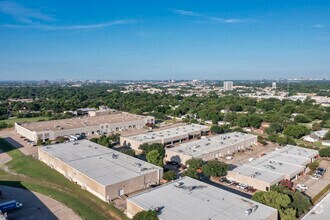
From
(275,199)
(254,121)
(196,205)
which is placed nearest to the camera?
(196,205)

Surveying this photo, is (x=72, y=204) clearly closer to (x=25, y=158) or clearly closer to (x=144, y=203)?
(x=144, y=203)

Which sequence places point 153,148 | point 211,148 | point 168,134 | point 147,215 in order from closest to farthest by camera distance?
point 147,215 → point 153,148 → point 211,148 → point 168,134

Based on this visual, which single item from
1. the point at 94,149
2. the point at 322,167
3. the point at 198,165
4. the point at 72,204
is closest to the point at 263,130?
the point at 322,167

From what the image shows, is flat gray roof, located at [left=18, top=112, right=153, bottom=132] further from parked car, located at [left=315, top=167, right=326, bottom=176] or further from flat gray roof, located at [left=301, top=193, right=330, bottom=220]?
flat gray roof, located at [left=301, top=193, right=330, bottom=220]

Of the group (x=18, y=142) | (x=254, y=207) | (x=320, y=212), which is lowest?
(x=18, y=142)

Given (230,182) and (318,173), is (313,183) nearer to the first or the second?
(318,173)

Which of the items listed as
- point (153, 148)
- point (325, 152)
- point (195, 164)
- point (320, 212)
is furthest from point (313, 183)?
point (153, 148)
